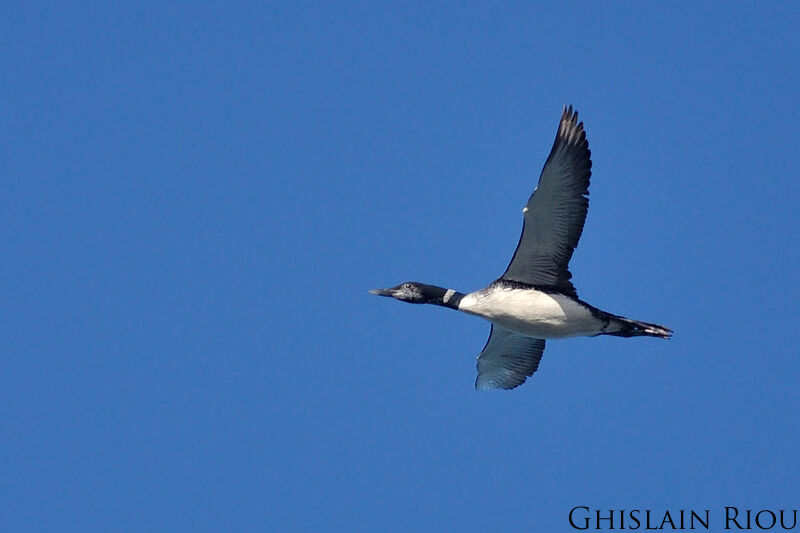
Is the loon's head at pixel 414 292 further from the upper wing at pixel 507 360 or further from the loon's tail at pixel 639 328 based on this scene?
the loon's tail at pixel 639 328

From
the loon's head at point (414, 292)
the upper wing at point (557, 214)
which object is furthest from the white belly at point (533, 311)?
the loon's head at point (414, 292)

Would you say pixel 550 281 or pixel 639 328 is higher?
pixel 550 281

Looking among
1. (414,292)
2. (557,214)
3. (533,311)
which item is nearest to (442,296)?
(414,292)

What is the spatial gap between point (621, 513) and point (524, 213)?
9302mm

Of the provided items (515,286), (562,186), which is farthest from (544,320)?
(562,186)

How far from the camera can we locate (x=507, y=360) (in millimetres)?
24828

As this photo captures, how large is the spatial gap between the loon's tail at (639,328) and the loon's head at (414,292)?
3428mm

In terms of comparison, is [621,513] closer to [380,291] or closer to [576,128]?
[380,291]

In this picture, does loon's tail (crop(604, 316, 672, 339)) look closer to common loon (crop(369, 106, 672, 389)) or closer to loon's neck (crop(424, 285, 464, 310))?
common loon (crop(369, 106, 672, 389))

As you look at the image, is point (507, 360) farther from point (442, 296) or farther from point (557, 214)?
point (557, 214)

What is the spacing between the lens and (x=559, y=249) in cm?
2178

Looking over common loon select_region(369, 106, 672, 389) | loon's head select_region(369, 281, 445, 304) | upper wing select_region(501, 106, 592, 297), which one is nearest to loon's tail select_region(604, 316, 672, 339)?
common loon select_region(369, 106, 672, 389)

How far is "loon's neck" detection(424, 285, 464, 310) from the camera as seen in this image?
2233 centimetres

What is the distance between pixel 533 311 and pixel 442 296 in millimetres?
1867
